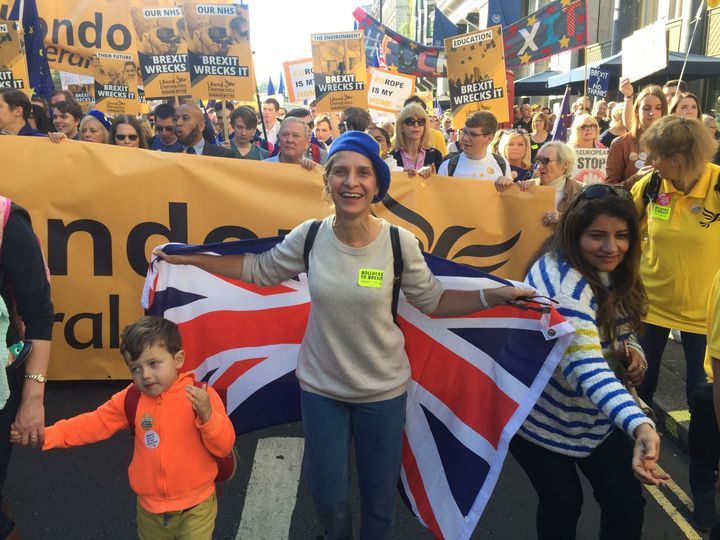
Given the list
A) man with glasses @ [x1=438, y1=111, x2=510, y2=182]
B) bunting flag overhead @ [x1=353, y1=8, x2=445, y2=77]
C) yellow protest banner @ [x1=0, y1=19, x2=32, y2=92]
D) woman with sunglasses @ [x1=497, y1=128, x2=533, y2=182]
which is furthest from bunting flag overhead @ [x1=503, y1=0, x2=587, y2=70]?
yellow protest banner @ [x1=0, y1=19, x2=32, y2=92]

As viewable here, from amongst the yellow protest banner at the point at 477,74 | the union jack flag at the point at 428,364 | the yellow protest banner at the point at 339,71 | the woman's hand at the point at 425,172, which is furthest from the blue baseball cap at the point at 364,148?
the yellow protest banner at the point at 339,71

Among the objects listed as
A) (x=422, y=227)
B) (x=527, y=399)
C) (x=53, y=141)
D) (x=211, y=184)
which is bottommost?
(x=527, y=399)

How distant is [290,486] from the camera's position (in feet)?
11.3

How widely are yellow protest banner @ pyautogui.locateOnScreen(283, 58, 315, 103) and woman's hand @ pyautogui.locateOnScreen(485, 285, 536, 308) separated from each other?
36.6 ft

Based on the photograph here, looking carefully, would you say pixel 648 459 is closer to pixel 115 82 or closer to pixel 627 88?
pixel 627 88

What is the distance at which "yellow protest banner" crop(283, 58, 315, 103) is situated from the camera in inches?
504

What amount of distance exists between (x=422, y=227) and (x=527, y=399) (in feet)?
8.15

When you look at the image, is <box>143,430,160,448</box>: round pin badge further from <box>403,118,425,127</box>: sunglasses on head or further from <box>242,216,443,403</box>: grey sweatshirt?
<box>403,118,425,127</box>: sunglasses on head

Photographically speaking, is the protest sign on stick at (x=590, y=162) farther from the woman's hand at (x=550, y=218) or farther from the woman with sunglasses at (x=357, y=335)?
the woman with sunglasses at (x=357, y=335)

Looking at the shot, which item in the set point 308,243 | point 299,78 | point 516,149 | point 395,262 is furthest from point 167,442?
point 299,78

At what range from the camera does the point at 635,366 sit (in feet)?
7.77

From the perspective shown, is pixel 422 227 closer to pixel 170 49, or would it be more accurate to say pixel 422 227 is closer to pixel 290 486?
pixel 290 486

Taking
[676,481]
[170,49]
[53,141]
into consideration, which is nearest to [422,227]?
[676,481]

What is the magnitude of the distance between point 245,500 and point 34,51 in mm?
6317
